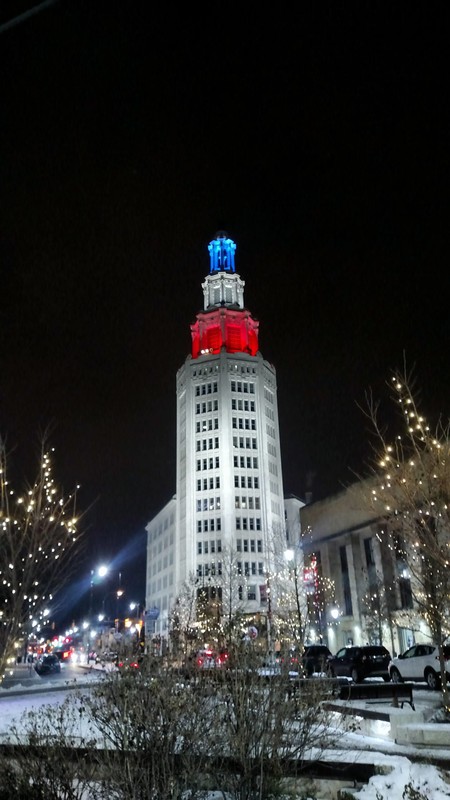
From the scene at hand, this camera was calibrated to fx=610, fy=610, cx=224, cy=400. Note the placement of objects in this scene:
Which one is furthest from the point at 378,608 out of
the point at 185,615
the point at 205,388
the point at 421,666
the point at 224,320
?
the point at 224,320

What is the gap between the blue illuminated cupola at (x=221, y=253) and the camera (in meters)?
113

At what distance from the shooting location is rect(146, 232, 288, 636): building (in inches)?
3167

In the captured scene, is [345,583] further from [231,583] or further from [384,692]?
[384,692]

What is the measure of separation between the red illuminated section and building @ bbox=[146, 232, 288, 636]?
0.17 metres

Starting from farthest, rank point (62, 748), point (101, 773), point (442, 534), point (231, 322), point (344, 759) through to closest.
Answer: point (231, 322), point (442, 534), point (344, 759), point (62, 748), point (101, 773)

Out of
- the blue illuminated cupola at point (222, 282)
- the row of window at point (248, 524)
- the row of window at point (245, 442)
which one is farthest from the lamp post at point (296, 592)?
the blue illuminated cupola at point (222, 282)

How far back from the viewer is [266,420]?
91.3 m

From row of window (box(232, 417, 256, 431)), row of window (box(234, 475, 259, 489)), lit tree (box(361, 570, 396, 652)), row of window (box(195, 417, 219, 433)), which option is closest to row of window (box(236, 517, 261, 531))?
row of window (box(234, 475, 259, 489))

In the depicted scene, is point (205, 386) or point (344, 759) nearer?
point (344, 759)

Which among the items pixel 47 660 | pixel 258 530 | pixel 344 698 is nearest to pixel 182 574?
pixel 258 530

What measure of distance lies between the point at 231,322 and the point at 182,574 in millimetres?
41157

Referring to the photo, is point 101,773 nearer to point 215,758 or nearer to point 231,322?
point 215,758

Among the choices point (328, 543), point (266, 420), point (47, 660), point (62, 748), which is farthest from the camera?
point (266, 420)

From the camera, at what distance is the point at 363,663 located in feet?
82.6
